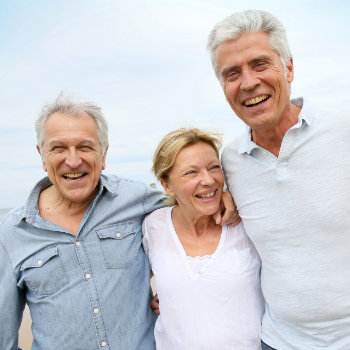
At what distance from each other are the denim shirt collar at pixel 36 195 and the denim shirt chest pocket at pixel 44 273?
0.27 m

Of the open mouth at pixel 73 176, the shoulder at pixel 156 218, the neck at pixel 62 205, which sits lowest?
the shoulder at pixel 156 218

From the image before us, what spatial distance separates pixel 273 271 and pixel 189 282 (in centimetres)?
55

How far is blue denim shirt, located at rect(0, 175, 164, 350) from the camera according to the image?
92.7 inches

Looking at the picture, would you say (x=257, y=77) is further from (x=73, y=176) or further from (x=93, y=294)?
(x=93, y=294)

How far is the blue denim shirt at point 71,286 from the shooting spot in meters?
2.35

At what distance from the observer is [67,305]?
235 cm

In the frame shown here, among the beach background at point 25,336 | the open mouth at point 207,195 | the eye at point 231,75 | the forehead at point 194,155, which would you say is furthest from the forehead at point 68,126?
the beach background at point 25,336

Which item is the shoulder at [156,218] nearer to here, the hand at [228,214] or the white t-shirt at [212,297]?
the white t-shirt at [212,297]

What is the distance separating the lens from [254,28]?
2.07 metres

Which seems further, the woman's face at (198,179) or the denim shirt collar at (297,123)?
the woman's face at (198,179)

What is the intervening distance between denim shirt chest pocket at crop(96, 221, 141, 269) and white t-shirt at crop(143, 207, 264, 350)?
23 centimetres

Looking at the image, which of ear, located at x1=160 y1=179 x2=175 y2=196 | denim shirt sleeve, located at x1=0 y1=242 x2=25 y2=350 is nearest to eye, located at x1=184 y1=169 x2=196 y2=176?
ear, located at x1=160 y1=179 x2=175 y2=196

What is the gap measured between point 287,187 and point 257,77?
68 centimetres

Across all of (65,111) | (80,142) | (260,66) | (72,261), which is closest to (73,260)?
(72,261)
